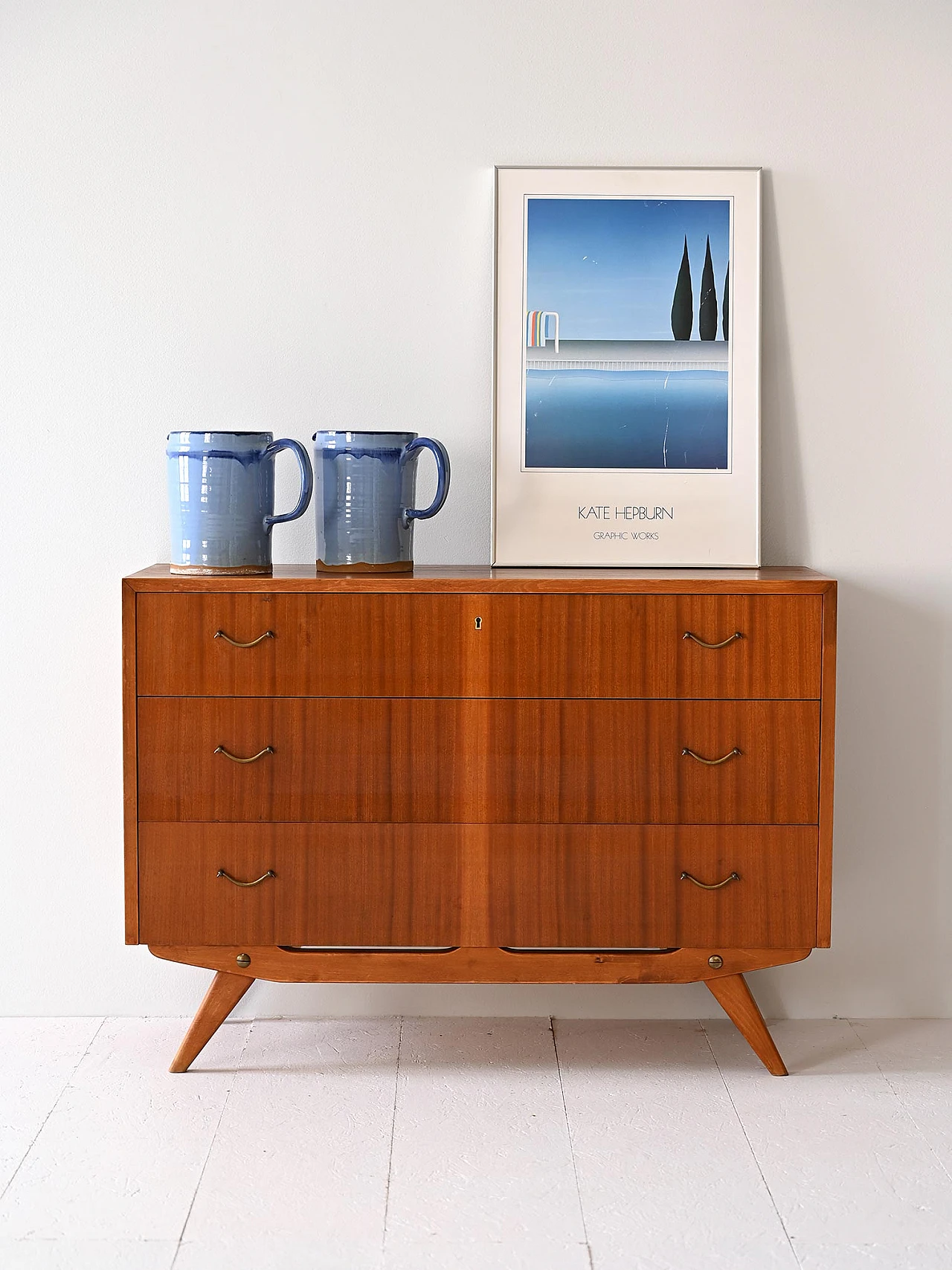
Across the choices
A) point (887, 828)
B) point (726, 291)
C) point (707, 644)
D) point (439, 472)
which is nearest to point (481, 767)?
point (707, 644)

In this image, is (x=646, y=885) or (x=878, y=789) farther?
(x=878, y=789)

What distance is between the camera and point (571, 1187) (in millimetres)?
1676

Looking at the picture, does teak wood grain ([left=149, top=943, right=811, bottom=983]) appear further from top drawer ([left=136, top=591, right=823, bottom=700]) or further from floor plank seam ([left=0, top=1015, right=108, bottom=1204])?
top drawer ([left=136, top=591, right=823, bottom=700])

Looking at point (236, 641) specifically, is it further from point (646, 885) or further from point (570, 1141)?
point (570, 1141)

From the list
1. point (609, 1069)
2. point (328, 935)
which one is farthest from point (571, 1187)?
point (328, 935)

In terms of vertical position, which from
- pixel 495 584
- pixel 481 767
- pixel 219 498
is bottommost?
pixel 481 767

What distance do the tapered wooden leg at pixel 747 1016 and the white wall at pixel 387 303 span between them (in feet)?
0.78

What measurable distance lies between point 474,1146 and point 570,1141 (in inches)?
6.1

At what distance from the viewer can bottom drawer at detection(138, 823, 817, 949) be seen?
1.90m

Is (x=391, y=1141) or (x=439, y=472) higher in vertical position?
(x=439, y=472)

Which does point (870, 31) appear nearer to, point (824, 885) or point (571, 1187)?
point (824, 885)

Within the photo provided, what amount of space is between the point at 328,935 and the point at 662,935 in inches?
22.2

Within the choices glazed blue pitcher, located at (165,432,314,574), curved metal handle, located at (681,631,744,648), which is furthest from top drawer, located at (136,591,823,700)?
glazed blue pitcher, located at (165,432,314,574)

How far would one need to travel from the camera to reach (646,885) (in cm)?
191
